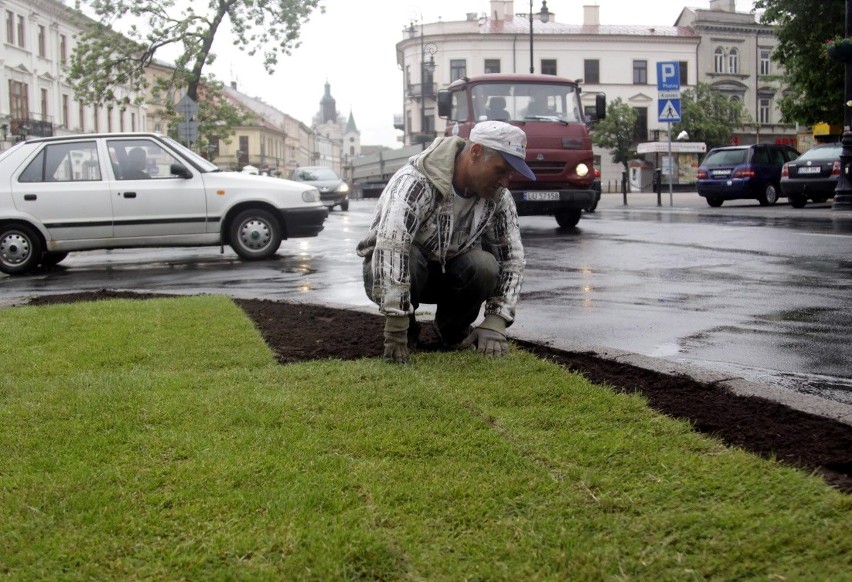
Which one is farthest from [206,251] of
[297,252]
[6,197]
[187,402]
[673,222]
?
[187,402]

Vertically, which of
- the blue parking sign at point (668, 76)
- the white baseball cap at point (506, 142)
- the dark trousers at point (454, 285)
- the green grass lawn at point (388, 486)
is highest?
the blue parking sign at point (668, 76)

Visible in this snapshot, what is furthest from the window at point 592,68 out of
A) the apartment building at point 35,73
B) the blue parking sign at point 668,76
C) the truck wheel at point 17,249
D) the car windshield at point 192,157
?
the truck wheel at point 17,249

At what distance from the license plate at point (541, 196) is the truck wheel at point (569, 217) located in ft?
4.12

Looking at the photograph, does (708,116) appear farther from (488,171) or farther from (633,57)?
(488,171)

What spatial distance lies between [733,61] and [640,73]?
7.48 meters

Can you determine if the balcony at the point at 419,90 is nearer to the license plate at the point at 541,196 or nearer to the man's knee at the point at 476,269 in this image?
the license plate at the point at 541,196

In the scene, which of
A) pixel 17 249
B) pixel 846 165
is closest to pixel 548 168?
pixel 846 165

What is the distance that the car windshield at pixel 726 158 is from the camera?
1027 inches

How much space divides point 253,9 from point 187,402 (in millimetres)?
26774

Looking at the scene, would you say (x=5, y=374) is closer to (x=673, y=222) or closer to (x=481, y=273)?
(x=481, y=273)

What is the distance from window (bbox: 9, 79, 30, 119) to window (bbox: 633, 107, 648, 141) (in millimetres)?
44419

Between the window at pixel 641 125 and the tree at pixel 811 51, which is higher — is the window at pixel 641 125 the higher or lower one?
the higher one

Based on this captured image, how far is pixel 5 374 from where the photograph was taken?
185 inches

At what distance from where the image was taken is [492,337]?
4867 millimetres
